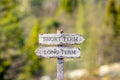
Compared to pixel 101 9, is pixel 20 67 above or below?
below

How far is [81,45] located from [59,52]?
2409cm

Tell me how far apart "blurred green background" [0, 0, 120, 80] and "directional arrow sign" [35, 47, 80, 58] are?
14627 millimetres

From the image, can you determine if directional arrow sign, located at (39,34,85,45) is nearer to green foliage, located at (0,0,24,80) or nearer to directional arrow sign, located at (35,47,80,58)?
directional arrow sign, located at (35,47,80,58)

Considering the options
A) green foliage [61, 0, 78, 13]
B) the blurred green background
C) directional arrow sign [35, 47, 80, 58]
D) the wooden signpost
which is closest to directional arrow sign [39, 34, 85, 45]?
the wooden signpost

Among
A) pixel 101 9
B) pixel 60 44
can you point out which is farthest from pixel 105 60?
pixel 60 44

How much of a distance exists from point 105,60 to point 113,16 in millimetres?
4712

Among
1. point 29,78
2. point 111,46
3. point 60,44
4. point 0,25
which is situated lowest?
point 29,78

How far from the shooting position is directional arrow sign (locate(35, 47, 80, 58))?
8.65 metres

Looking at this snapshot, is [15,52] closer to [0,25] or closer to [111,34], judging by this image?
[0,25]

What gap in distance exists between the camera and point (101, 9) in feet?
126

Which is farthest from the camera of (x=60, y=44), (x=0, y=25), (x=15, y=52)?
(x=15, y=52)

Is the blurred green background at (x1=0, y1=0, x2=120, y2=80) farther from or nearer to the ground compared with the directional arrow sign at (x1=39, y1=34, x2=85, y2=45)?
nearer to the ground

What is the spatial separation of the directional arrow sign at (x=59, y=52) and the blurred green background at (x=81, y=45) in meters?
14.6

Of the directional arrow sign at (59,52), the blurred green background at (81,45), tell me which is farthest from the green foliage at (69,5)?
the directional arrow sign at (59,52)
